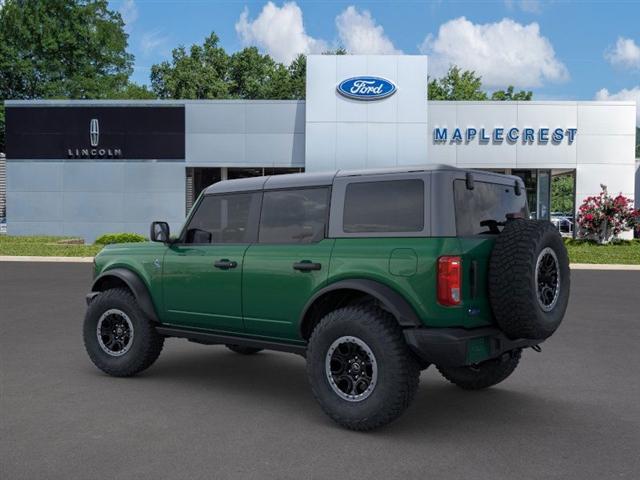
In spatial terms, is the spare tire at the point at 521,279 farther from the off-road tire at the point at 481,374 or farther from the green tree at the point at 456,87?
the green tree at the point at 456,87

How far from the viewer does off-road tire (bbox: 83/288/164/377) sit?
6.68 metres

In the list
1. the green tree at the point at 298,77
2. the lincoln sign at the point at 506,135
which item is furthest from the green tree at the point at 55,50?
the lincoln sign at the point at 506,135

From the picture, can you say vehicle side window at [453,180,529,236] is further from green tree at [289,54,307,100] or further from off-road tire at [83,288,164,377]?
green tree at [289,54,307,100]

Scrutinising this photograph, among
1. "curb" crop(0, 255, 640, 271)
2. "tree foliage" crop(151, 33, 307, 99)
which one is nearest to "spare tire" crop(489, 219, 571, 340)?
"curb" crop(0, 255, 640, 271)

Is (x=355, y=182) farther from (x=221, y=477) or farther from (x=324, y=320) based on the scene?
(x=221, y=477)

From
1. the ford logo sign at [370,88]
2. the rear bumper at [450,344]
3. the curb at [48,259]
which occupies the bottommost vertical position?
the curb at [48,259]

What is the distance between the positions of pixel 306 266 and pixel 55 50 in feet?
183

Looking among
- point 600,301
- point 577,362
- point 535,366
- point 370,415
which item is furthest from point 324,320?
point 600,301

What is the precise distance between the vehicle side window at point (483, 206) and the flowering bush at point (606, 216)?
24458 mm

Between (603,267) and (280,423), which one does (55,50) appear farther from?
(280,423)

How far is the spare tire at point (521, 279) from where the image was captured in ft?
16.1

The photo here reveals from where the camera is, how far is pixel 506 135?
30281mm

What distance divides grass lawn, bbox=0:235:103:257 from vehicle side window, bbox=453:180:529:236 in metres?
20.6

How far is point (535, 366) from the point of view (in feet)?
24.3
